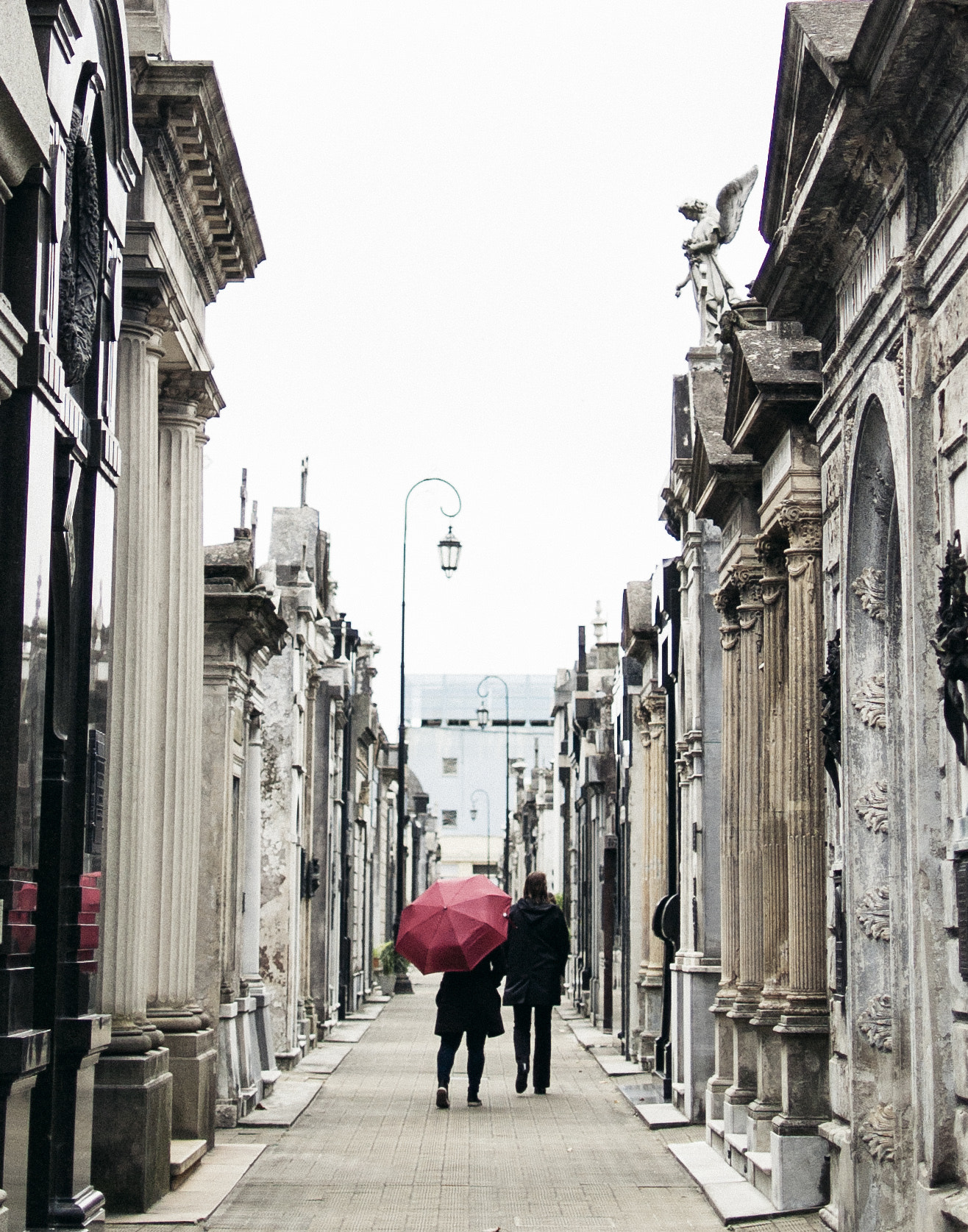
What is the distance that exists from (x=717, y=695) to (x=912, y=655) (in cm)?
830

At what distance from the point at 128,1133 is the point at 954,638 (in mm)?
5841

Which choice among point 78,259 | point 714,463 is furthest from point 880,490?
point 78,259

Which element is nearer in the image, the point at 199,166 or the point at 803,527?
the point at 803,527

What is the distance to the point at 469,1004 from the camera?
16531 millimetres

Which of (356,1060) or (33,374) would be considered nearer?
(33,374)

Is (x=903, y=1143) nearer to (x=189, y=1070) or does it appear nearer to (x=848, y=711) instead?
(x=848, y=711)

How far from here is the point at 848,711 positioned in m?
10.2

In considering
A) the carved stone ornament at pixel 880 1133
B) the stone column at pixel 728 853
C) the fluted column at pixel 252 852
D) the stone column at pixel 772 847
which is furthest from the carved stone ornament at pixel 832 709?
the fluted column at pixel 252 852

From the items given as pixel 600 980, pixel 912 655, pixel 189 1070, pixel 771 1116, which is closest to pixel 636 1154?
pixel 771 1116

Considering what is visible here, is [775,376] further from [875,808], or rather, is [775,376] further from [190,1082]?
[190,1082]

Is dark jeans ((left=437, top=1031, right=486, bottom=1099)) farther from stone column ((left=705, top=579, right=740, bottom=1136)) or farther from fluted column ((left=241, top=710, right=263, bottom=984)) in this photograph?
stone column ((left=705, top=579, right=740, bottom=1136))

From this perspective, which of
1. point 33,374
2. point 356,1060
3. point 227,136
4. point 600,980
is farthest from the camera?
point 600,980

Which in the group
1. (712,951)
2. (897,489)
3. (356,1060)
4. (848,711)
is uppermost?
(897,489)

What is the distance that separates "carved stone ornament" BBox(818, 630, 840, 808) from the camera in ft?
35.1
